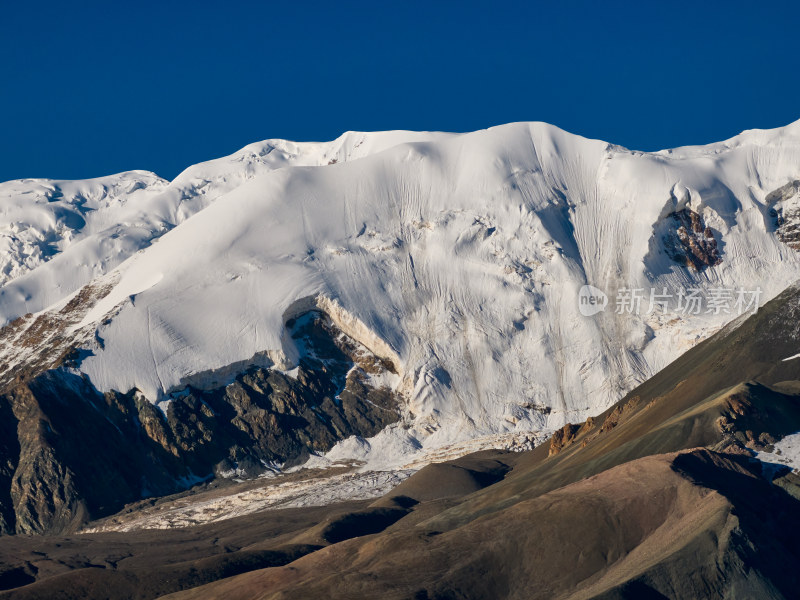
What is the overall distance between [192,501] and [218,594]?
2291 inches

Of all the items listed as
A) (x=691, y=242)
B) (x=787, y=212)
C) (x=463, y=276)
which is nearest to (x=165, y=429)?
(x=463, y=276)

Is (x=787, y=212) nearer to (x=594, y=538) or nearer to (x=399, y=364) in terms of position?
(x=399, y=364)

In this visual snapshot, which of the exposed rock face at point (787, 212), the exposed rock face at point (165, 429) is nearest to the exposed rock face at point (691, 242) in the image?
the exposed rock face at point (787, 212)

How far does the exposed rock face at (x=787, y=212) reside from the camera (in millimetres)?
184100

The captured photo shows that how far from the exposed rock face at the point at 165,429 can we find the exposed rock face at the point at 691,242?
1871 inches

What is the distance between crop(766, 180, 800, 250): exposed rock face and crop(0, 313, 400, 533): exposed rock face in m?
65.4

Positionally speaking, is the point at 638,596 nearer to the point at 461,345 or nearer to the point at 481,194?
the point at 461,345

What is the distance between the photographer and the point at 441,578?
240ft

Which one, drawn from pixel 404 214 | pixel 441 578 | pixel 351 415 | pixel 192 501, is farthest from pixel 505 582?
pixel 404 214

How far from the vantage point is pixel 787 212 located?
18738cm

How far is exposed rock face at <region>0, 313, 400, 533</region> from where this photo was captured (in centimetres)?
14150

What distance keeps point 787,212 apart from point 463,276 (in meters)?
52.8

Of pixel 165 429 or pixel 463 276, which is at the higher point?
pixel 463 276

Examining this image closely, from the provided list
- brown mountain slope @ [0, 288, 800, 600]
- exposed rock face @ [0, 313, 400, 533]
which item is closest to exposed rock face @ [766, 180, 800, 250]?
exposed rock face @ [0, 313, 400, 533]
